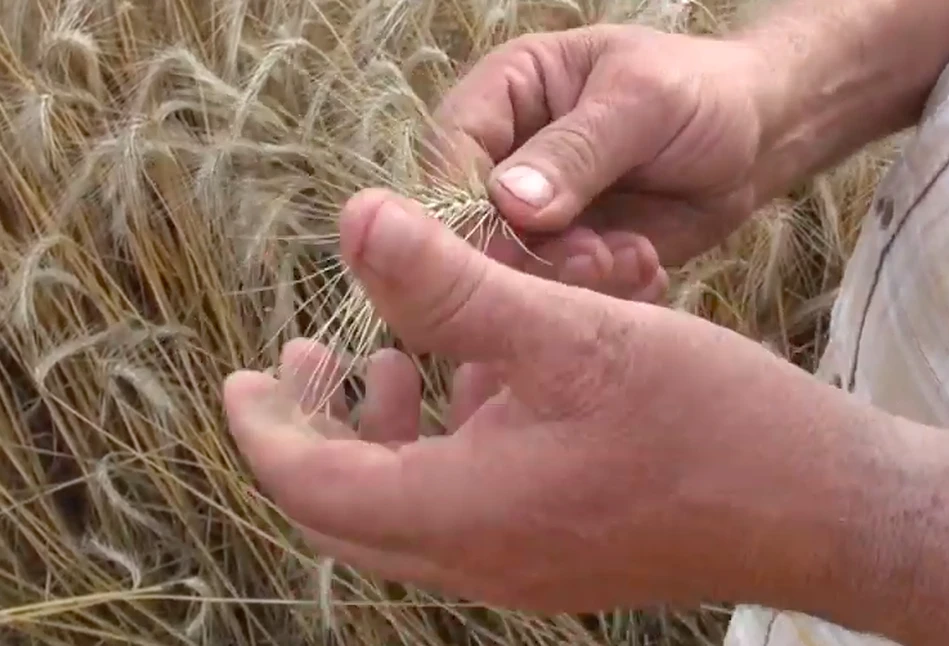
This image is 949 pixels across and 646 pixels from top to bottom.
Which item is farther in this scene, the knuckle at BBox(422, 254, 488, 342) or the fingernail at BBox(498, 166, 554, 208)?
the fingernail at BBox(498, 166, 554, 208)

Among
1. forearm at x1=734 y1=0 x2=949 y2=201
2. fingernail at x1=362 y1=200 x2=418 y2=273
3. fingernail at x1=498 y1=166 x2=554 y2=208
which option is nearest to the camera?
fingernail at x1=362 y1=200 x2=418 y2=273

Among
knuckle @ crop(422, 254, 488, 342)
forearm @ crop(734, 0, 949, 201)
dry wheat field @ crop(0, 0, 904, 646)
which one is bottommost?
dry wheat field @ crop(0, 0, 904, 646)

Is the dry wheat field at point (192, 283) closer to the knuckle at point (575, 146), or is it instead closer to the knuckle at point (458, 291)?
the knuckle at point (575, 146)

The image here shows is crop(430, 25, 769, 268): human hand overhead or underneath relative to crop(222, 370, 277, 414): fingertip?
overhead

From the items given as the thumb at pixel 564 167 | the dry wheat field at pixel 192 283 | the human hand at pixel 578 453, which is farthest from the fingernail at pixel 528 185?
the dry wheat field at pixel 192 283

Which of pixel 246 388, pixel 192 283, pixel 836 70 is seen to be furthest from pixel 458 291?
pixel 192 283

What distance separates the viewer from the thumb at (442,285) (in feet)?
1.28

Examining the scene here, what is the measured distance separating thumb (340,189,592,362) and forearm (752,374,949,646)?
0.09 meters

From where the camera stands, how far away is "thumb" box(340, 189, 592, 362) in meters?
0.39

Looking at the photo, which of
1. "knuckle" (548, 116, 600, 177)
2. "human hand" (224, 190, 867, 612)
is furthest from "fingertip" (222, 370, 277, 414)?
"knuckle" (548, 116, 600, 177)

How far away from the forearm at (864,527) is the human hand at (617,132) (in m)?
0.18

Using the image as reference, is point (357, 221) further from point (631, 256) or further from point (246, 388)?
point (631, 256)

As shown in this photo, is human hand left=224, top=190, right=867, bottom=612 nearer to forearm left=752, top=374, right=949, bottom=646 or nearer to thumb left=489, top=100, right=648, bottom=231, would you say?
forearm left=752, top=374, right=949, bottom=646

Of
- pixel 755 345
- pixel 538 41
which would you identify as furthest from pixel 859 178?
pixel 755 345
